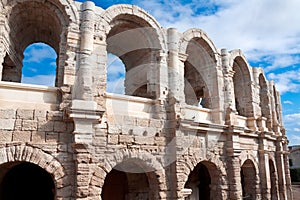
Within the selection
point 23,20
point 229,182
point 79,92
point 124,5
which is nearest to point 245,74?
point 229,182

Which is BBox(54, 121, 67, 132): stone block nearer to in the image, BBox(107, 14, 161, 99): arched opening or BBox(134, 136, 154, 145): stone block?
BBox(134, 136, 154, 145): stone block

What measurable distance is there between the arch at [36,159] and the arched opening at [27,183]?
2756 mm

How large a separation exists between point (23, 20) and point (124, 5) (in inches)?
103

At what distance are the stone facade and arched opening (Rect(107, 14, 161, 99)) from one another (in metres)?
0.03

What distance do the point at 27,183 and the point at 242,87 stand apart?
27.6 feet

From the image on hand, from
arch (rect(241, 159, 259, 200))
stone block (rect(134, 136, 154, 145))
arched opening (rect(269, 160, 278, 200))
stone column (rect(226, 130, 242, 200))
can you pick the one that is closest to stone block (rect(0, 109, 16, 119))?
stone block (rect(134, 136, 154, 145))

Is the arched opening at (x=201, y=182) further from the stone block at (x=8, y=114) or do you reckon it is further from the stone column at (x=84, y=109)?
the stone block at (x=8, y=114)

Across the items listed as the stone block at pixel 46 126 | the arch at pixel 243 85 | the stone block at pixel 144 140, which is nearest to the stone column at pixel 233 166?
the arch at pixel 243 85

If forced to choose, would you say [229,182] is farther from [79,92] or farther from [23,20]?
[23,20]

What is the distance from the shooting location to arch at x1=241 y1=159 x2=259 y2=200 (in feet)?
33.3

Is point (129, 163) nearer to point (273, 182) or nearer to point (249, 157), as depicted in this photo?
point (249, 157)

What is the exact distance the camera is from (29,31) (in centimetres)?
802

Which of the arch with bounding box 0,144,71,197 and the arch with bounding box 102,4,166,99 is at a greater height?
the arch with bounding box 102,4,166,99

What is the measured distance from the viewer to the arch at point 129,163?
6301 millimetres
